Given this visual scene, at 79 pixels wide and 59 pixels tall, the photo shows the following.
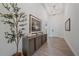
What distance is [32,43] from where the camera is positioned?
3.58 metres

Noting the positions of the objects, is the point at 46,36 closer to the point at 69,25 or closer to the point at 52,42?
the point at 52,42

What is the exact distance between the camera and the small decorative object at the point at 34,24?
344 centimetres

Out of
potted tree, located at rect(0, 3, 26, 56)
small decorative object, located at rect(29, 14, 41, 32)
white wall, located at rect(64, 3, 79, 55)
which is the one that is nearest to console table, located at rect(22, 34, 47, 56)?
small decorative object, located at rect(29, 14, 41, 32)

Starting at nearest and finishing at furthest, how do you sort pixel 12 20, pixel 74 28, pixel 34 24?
pixel 12 20
pixel 74 28
pixel 34 24

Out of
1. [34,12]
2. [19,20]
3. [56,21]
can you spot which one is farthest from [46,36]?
[19,20]

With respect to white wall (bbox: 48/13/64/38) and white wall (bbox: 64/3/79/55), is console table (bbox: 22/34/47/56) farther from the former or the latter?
white wall (bbox: 64/3/79/55)

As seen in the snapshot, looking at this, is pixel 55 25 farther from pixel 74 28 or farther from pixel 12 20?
pixel 12 20

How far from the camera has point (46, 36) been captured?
3799 millimetres

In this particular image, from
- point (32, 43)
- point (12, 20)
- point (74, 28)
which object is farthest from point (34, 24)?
point (74, 28)

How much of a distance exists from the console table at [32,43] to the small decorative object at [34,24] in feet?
0.91

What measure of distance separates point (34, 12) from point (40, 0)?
99 cm

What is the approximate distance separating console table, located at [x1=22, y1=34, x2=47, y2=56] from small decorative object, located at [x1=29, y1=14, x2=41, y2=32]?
0.91 feet

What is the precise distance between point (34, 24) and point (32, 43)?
0.67 meters

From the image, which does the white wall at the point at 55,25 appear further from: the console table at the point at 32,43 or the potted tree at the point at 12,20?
the potted tree at the point at 12,20
